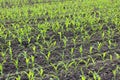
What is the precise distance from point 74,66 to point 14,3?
26.9 ft

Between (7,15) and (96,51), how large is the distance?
13.1 ft

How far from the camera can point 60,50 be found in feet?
19.4

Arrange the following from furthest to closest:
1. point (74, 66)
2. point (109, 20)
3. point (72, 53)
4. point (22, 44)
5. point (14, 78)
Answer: point (109, 20) < point (22, 44) < point (72, 53) < point (74, 66) < point (14, 78)

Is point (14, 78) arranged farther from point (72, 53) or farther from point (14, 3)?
point (14, 3)

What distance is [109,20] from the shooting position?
26.7 feet

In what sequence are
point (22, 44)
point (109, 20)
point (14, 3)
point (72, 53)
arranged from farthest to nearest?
point (14, 3) → point (109, 20) → point (22, 44) → point (72, 53)

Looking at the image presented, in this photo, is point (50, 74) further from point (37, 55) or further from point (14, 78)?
point (37, 55)

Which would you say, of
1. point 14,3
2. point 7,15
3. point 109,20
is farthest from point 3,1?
point 109,20

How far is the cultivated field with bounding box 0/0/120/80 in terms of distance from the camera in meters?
4.73

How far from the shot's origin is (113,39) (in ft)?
21.3

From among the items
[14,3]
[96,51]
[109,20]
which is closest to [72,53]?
[96,51]

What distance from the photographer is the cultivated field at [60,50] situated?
4.73 meters

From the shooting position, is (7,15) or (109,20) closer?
(109,20)

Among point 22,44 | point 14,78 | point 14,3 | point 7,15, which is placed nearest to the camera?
point 14,78
